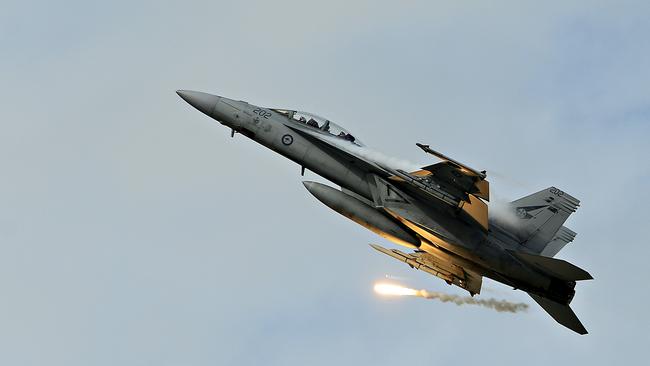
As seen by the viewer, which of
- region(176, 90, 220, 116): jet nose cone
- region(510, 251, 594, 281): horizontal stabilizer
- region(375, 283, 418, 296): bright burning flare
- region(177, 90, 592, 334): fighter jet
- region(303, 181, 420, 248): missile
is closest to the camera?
region(510, 251, 594, 281): horizontal stabilizer

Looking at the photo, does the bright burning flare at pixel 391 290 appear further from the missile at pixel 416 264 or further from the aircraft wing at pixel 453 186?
the aircraft wing at pixel 453 186

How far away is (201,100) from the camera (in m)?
33.2

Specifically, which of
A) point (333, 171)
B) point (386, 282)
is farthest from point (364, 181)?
point (386, 282)

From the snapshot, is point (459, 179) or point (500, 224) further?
point (500, 224)

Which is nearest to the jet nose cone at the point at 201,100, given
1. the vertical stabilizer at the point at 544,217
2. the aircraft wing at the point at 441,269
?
the aircraft wing at the point at 441,269

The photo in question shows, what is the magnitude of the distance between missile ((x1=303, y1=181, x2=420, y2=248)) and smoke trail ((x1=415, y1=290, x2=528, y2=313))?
4.11 metres

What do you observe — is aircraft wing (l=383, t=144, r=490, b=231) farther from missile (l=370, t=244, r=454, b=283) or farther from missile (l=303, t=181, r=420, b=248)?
missile (l=370, t=244, r=454, b=283)

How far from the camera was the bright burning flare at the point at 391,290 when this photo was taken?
3722 centimetres

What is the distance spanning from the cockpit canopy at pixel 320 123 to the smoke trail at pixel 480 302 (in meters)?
6.72

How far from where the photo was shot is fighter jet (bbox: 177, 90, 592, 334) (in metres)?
31.8

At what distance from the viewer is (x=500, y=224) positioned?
3309 cm

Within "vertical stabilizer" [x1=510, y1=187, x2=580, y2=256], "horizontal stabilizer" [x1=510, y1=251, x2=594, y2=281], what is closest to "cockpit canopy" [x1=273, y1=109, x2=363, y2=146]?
"vertical stabilizer" [x1=510, y1=187, x2=580, y2=256]

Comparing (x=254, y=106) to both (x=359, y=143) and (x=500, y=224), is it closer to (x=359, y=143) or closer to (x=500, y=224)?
(x=359, y=143)

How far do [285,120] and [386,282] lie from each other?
297 inches
